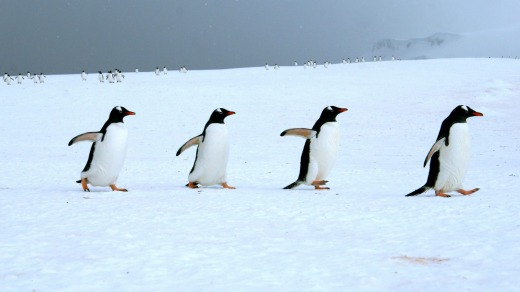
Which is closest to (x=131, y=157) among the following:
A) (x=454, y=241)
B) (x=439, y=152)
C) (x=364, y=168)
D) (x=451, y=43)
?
(x=364, y=168)

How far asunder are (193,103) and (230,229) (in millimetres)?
20992

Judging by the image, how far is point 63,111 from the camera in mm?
25188

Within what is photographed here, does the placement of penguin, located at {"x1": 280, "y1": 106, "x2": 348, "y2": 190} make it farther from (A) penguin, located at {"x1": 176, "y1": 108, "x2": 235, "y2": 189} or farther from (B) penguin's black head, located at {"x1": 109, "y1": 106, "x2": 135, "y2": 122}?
(B) penguin's black head, located at {"x1": 109, "y1": 106, "x2": 135, "y2": 122}

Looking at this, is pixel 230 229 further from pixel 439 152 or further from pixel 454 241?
pixel 439 152

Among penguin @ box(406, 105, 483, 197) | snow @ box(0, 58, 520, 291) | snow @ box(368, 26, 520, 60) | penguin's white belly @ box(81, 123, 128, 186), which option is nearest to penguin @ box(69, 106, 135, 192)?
penguin's white belly @ box(81, 123, 128, 186)

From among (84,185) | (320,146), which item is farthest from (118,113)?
(320,146)

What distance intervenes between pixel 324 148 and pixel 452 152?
182 cm

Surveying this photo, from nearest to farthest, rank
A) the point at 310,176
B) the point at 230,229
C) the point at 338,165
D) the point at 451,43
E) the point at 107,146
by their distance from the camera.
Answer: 1. the point at 230,229
2. the point at 107,146
3. the point at 310,176
4. the point at 338,165
5. the point at 451,43

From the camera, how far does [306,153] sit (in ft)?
27.5

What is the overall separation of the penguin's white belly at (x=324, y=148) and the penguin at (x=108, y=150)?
2.66m

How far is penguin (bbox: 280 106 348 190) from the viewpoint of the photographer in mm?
8219

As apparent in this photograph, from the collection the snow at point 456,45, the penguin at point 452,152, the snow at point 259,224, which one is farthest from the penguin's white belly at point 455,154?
the snow at point 456,45

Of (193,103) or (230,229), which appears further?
(193,103)

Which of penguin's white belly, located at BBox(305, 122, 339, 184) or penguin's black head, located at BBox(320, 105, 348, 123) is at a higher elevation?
penguin's black head, located at BBox(320, 105, 348, 123)
